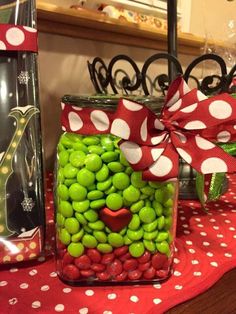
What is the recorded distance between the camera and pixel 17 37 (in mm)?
378

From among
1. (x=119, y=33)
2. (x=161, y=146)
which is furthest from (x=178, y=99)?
(x=119, y=33)

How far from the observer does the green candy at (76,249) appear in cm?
38

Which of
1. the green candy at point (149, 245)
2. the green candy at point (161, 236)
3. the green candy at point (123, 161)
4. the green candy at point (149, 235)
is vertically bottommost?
the green candy at point (149, 245)

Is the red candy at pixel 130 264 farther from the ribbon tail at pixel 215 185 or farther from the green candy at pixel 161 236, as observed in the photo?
the ribbon tail at pixel 215 185

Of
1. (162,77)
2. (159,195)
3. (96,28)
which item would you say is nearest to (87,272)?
(159,195)

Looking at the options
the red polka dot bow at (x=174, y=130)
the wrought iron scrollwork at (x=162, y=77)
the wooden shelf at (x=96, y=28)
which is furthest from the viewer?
the wooden shelf at (x=96, y=28)

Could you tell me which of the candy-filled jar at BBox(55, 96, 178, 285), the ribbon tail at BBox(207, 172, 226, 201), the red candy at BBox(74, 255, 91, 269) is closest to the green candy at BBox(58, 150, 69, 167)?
the candy-filled jar at BBox(55, 96, 178, 285)

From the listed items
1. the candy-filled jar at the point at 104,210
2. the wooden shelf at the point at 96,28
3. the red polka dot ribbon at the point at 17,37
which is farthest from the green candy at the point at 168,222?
the wooden shelf at the point at 96,28

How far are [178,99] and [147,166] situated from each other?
0.08m

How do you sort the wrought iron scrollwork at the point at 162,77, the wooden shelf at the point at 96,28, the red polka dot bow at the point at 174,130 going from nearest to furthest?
1. the red polka dot bow at the point at 174,130
2. the wrought iron scrollwork at the point at 162,77
3. the wooden shelf at the point at 96,28

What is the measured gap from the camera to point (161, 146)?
0.36 meters

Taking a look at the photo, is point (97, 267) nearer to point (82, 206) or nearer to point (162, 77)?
point (82, 206)

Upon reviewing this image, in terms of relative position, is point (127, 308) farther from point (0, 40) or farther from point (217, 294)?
point (0, 40)

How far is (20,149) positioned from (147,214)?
16 cm
